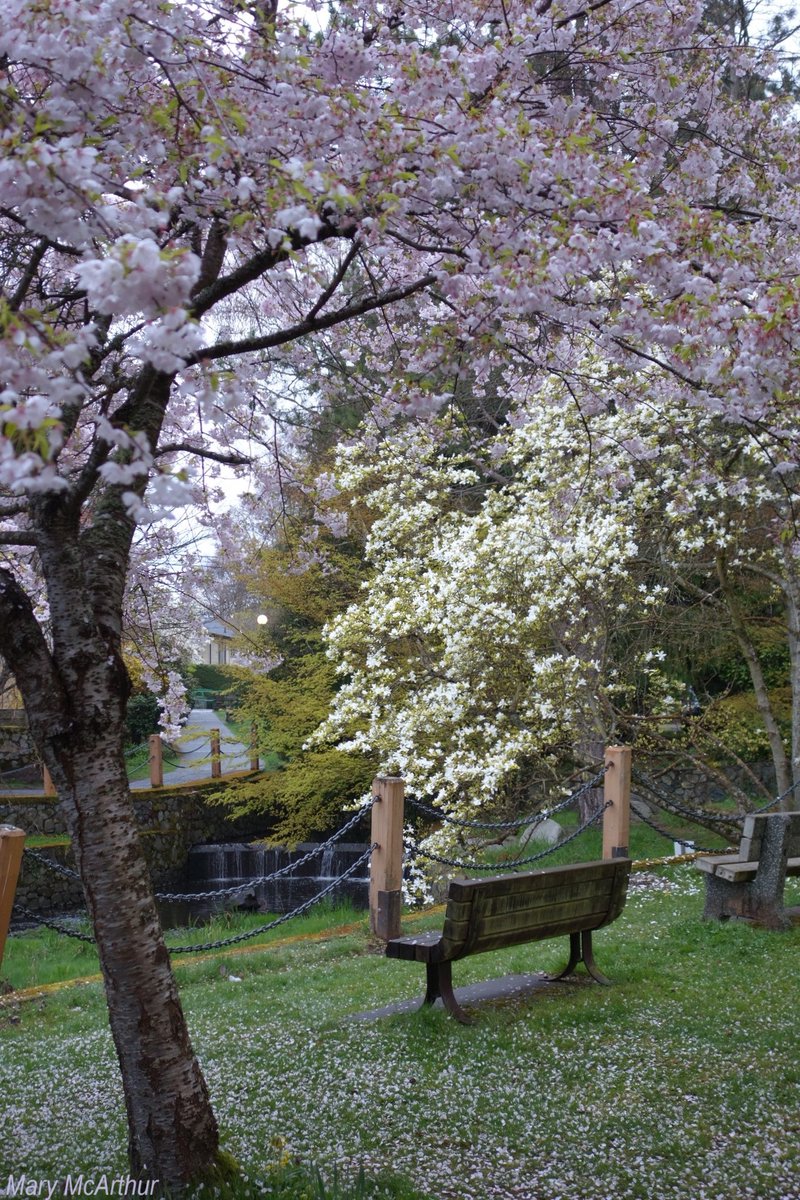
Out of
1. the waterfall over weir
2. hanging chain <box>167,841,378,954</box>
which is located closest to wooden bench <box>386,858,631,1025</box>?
hanging chain <box>167,841,378,954</box>

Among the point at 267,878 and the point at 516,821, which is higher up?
the point at 516,821

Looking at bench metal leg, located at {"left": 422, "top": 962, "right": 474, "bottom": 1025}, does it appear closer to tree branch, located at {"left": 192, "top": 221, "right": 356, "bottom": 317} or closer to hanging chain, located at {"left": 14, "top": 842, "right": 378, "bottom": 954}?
hanging chain, located at {"left": 14, "top": 842, "right": 378, "bottom": 954}

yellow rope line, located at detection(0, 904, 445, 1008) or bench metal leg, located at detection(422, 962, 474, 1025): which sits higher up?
bench metal leg, located at detection(422, 962, 474, 1025)

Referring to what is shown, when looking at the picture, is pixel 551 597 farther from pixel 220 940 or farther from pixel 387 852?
pixel 220 940

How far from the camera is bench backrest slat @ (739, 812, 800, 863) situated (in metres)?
6.74

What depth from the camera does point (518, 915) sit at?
5.22m

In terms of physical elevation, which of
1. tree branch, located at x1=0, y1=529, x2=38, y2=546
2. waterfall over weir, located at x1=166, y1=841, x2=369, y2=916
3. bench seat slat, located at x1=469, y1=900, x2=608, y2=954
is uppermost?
tree branch, located at x1=0, y1=529, x2=38, y2=546

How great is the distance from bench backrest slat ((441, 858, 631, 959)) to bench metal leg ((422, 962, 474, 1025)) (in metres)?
0.16

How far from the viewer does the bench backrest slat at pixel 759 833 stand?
674 cm

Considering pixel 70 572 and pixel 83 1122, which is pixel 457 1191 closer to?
pixel 83 1122

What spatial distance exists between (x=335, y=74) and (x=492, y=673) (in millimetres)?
7795

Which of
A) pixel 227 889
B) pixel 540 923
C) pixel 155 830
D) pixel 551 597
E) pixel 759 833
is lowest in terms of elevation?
pixel 155 830

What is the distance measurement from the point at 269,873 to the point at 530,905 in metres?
13.7

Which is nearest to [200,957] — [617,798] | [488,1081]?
[617,798]
